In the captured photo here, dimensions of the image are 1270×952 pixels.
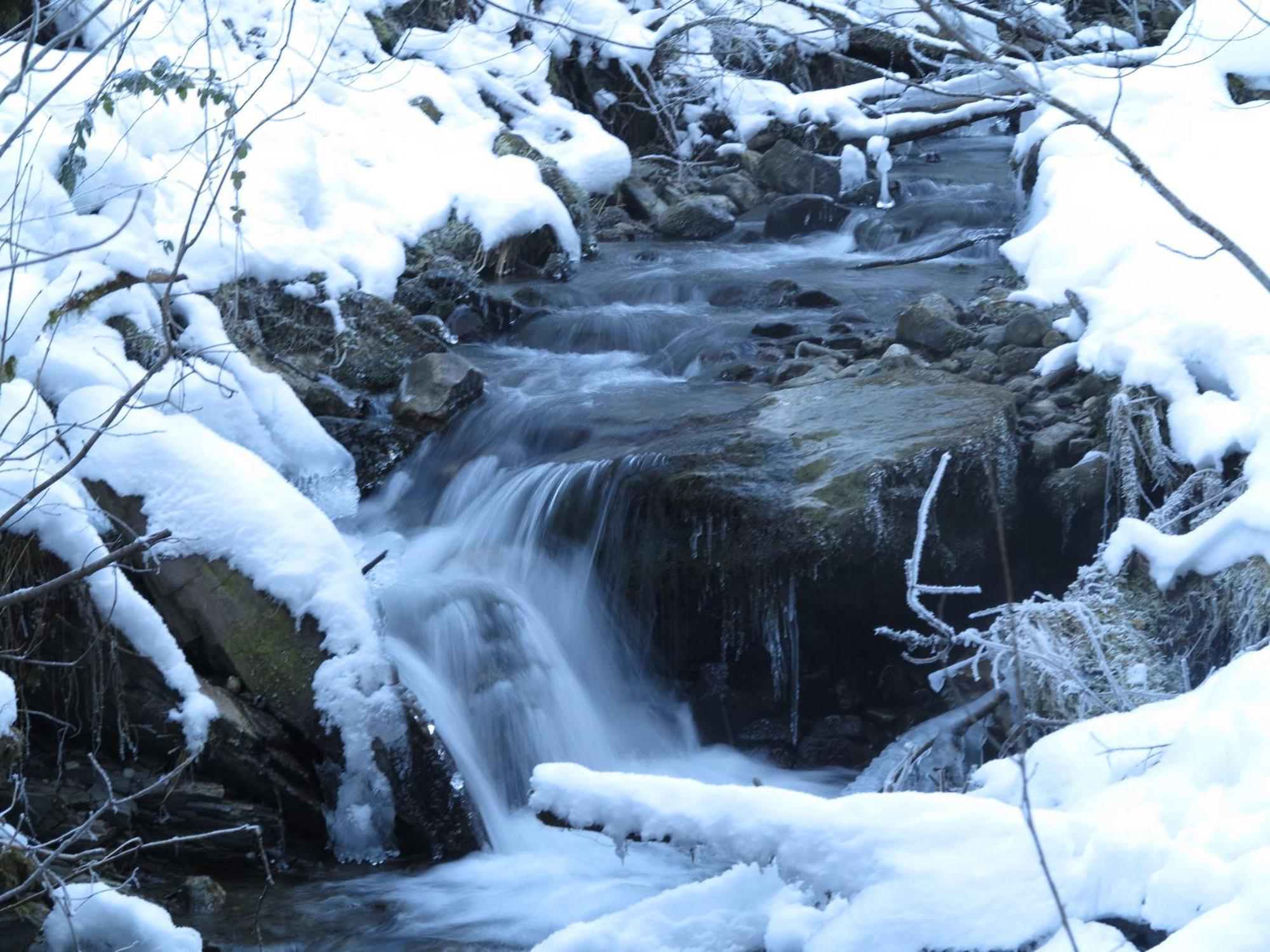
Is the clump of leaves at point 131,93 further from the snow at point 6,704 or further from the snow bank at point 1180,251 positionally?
the snow bank at point 1180,251

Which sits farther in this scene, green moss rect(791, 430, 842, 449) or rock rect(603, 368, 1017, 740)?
green moss rect(791, 430, 842, 449)

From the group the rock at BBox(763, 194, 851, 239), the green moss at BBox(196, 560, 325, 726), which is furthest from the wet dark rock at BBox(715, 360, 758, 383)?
the rock at BBox(763, 194, 851, 239)

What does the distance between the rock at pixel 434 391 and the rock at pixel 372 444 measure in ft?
0.27

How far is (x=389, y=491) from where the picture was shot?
6070mm

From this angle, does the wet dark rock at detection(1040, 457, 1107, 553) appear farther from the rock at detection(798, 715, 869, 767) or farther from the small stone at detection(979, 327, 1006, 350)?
the small stone at detection(979, 327, 1006, 350)

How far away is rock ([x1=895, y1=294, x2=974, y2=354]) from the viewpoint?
6414mm

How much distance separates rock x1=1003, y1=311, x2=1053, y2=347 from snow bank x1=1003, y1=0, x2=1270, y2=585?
8.7 inches

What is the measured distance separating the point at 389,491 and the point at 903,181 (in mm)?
6867

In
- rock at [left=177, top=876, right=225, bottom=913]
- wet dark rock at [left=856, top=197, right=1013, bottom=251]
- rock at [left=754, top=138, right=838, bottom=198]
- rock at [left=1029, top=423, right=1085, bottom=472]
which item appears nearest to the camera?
rock at [left=177, top=876, right=225, bottom=913]

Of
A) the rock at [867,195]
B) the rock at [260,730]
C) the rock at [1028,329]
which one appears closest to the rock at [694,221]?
the rock at [867,195]

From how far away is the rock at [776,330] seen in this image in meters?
7.22

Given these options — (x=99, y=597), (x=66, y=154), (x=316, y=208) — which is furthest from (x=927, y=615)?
(x=316, y=208)

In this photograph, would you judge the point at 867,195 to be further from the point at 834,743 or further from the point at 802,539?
the point at 834,743

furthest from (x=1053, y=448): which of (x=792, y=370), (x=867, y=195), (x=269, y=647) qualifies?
(x=867, y=195)
